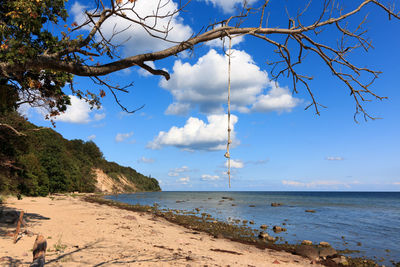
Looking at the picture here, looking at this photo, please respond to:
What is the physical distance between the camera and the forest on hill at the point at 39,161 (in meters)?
13.1

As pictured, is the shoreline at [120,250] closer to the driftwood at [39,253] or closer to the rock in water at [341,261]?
the rock in water at [341,261]

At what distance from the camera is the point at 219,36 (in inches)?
189

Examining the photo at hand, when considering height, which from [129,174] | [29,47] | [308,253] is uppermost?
[129,174]

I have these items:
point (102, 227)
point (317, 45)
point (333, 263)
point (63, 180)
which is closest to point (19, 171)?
point (102, 227)

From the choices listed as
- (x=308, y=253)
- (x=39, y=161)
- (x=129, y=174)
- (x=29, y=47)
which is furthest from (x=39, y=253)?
(x=129, y=174)

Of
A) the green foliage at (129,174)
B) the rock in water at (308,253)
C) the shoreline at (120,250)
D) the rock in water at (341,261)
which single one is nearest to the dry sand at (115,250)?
the shoreline at (120,250)

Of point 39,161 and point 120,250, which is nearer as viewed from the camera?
point 120,250

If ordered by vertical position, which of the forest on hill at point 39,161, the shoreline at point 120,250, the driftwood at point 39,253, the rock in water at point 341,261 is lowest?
the rock in water at point 341,261

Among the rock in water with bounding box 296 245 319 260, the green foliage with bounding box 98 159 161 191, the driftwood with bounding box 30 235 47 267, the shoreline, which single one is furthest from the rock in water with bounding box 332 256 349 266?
the green foliage with bounding box 98 159 161 191

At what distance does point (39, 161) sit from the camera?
36844mm

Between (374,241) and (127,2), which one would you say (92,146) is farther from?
(127,2)

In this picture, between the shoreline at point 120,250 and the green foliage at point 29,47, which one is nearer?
the green foliage at point 29,47

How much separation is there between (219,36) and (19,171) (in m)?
15.1

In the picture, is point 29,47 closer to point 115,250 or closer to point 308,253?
point 115,250
